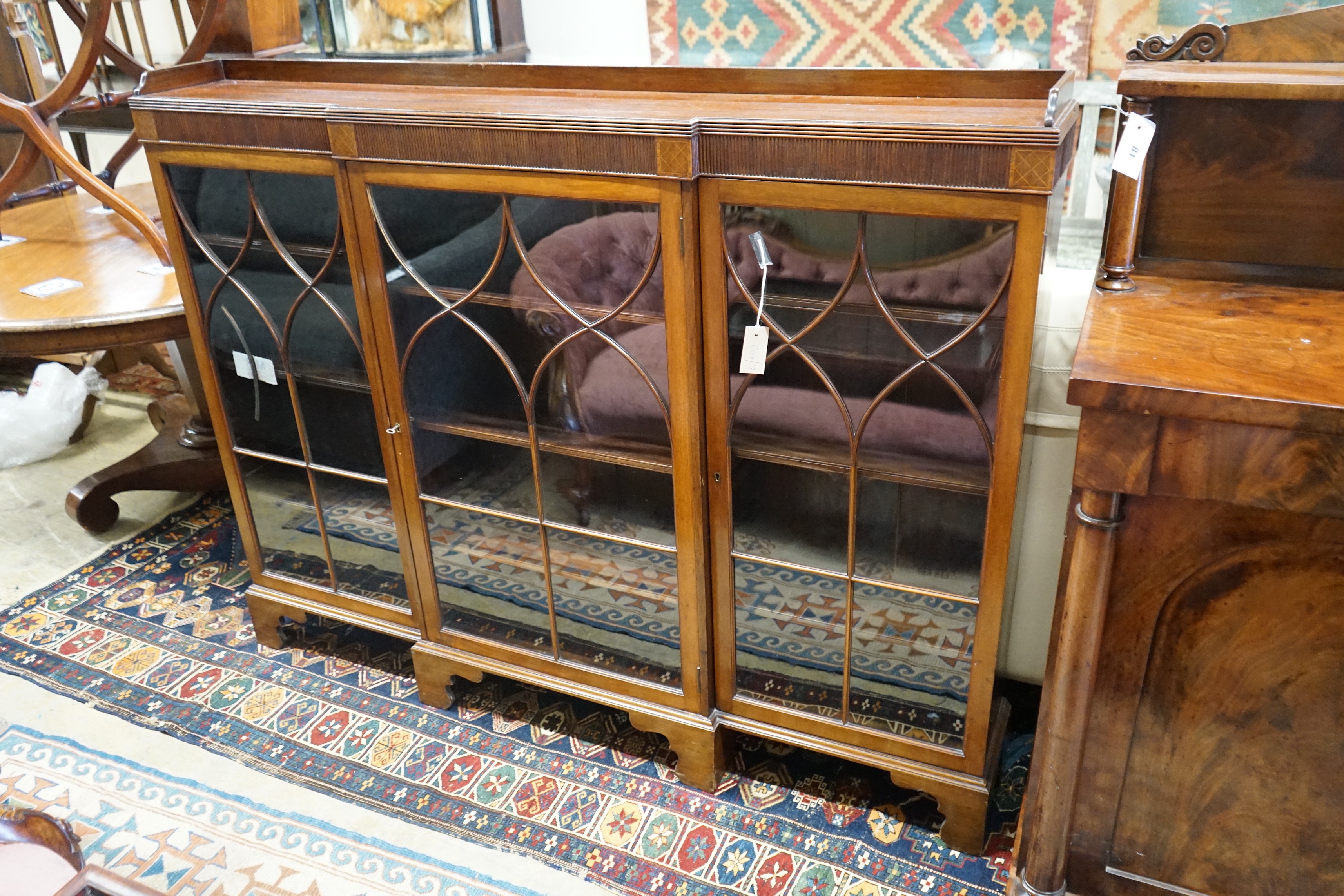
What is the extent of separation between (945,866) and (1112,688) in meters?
0.58

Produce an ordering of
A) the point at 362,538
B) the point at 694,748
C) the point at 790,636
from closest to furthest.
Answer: the point at 790,636 → the point at 694,748 → the point at 362,538

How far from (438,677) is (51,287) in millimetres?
1328

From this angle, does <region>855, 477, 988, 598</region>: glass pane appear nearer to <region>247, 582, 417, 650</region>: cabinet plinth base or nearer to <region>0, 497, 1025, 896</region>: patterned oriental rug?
<region>0, 497, 1025, 896</region>: patterned oriental rug

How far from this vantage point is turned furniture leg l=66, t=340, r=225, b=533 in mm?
2715

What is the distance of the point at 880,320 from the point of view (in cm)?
144

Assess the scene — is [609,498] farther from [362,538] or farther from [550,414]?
[362,538]

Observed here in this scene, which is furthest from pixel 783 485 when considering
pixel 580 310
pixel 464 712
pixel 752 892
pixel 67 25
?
pixel 67 25

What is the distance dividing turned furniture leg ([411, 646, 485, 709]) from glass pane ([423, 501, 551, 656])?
0.08 m

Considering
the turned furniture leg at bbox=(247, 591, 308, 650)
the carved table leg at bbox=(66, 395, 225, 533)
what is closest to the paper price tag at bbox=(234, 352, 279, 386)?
the turned furniture leg at bbox=(247, 591, 308, 650)

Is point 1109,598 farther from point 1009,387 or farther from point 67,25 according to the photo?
point 67,25

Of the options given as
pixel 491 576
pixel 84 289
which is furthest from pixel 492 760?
pixel 84 289

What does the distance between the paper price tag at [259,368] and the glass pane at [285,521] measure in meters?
0.19

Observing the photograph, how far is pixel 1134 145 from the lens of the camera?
4.27ft

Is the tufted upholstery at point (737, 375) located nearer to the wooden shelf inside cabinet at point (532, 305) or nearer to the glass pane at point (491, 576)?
the wooden shelf inside cabinet at point (532, 305)
